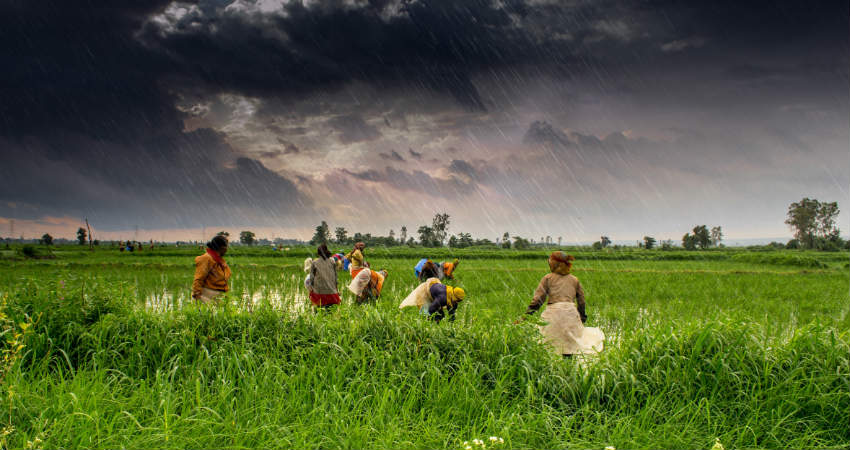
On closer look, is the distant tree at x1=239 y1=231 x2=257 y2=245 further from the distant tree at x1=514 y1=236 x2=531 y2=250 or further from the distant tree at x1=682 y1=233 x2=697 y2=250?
the distant tree at x1=682 y1=233 x2=697 y2=250

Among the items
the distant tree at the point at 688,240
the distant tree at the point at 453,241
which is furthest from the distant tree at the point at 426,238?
the distant tree at the point at 688,240

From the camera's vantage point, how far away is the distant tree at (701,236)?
89.6 meters

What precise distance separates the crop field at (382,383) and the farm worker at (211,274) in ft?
1.74

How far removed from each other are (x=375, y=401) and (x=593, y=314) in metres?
7.72

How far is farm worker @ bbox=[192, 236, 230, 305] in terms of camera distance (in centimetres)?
609

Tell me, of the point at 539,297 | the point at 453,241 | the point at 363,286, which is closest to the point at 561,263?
the point at 539,297

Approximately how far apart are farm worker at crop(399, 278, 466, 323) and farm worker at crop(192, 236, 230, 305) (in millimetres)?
3267

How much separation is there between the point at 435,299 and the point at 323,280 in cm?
261

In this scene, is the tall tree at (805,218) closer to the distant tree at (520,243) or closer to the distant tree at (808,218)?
the distant tree at (808,218)

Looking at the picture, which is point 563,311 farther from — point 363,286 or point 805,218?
point 805,218

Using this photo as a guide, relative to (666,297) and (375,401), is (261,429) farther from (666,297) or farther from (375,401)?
(666,297)

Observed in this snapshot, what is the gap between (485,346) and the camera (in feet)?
14.6

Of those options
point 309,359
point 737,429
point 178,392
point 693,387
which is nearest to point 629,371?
point 693,387

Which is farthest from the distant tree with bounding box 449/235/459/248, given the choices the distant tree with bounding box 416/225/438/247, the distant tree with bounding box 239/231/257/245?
the distant tree with bounding box 239/231/257/245
